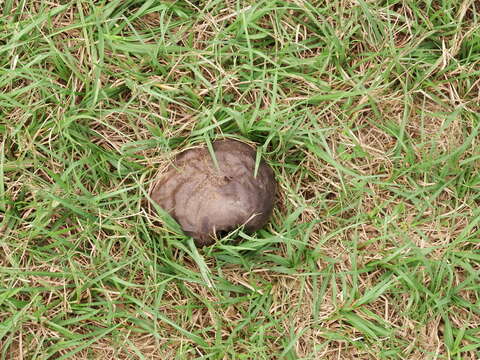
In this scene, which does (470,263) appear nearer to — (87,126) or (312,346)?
(312,346)

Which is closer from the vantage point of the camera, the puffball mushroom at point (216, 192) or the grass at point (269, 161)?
the puffball mushroom at point (216, 192)

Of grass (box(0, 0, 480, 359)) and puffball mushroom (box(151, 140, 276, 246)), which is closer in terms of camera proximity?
puffball mushroom (box(151, 140, 276, 246))

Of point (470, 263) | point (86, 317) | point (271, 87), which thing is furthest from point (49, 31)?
point (470, 263)

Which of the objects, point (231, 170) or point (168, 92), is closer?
point (231, 170)

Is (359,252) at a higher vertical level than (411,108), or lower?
lower
